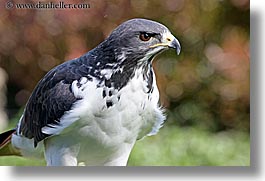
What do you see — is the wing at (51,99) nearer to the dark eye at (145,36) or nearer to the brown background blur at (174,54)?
the brown background blur at (174,54)

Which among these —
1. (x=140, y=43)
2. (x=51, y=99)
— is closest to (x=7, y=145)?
(x=51, y=99)

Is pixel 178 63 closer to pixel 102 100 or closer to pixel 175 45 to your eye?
pixel 175 45

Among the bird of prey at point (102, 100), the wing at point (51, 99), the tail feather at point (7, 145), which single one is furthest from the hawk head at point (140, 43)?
the tail feather at point (7, 145)

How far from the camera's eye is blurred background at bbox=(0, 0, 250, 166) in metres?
2.48

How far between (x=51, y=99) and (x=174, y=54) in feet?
1.55

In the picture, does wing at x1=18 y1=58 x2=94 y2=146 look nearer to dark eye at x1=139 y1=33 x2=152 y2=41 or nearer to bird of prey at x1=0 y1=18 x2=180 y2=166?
bird of prey at x1=0 y1=18 x2=180 y2=166

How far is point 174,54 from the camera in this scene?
247 centimetres

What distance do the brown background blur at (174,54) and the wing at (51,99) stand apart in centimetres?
7

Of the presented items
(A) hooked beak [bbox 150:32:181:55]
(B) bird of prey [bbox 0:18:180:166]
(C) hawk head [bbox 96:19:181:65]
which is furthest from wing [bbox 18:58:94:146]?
(A) hooked beak [bbox 150:32:181:55]

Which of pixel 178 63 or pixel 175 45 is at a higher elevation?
pixel 175 45

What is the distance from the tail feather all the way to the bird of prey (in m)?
0.10

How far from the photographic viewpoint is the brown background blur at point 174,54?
2480 millimetres

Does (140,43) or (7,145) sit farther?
(7,145)

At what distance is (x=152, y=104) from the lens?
2.38 meters
